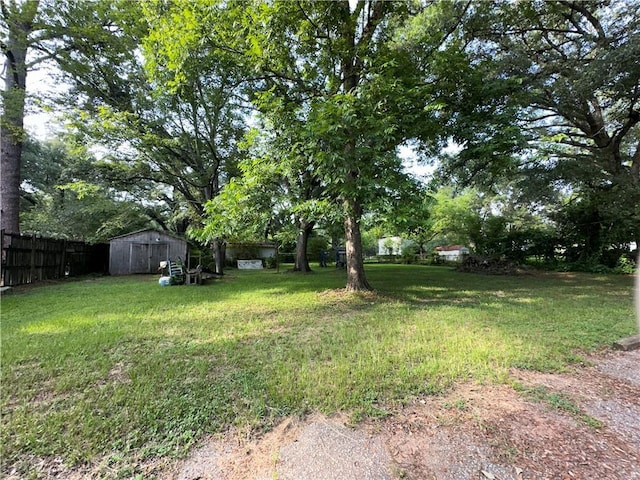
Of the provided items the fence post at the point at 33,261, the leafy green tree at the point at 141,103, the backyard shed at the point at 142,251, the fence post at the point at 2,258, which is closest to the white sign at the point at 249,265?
the backyard shed at the point at 142,251

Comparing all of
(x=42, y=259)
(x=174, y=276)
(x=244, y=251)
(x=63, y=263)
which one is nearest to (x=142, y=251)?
(x=63, y=263)

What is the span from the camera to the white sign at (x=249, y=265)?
725 inches

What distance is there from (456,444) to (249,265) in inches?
694

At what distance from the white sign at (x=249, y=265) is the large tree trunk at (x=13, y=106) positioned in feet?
33.9

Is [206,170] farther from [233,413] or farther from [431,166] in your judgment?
[233,413]

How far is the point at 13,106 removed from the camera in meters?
9.34

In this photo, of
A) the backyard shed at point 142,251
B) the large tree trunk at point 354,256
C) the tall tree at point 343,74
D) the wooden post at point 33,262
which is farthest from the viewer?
the backyard shed at point 142,251

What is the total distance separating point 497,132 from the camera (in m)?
6.36

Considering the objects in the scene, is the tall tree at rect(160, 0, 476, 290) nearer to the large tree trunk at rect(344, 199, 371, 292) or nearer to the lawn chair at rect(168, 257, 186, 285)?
the large tree trunk at rect(344, 199, 371, 292)

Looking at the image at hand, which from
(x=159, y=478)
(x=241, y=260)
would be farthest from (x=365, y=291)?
(x=241, y=260)

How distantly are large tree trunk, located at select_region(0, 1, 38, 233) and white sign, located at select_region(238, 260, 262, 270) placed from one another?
10.3m

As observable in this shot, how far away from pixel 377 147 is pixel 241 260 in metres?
14.8

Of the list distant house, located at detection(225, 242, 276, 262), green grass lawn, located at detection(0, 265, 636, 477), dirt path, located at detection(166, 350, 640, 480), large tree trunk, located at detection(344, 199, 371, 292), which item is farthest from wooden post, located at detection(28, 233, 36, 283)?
distant house, located at detection(225, 242, 276, 262)

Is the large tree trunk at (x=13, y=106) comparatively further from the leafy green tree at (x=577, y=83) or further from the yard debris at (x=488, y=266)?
the yard debris at (x=488, y=266)
